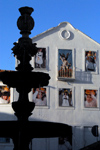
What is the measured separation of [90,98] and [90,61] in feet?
11.4

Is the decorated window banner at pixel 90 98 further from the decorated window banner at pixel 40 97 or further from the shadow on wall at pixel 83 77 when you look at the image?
the decorated window banner at pixel 40 97

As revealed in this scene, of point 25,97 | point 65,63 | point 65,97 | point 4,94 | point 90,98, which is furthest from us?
point 90,98

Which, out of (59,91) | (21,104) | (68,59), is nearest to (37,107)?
(59,91)

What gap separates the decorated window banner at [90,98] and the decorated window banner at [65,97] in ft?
4.75

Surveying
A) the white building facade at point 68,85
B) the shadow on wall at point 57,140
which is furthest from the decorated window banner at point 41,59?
the shadow on wall at point 57,140

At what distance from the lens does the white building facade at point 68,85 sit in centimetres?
3347

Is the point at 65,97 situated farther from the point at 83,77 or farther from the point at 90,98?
the point at 83,77

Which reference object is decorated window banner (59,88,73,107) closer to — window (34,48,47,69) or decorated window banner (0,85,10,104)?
window (34,48,47,69)

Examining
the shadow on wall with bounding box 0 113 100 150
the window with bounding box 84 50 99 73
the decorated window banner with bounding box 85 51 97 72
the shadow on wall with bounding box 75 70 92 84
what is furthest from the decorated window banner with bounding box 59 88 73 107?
the decorated window banner with bounding box 85 51 97 72

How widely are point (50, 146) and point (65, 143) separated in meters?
1.36

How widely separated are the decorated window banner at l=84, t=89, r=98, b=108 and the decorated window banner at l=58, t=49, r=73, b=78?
2.38 meters

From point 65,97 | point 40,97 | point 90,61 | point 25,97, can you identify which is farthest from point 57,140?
point 25,97

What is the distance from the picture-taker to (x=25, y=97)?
477 inches

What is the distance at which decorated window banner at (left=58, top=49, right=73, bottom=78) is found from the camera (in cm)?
3381
